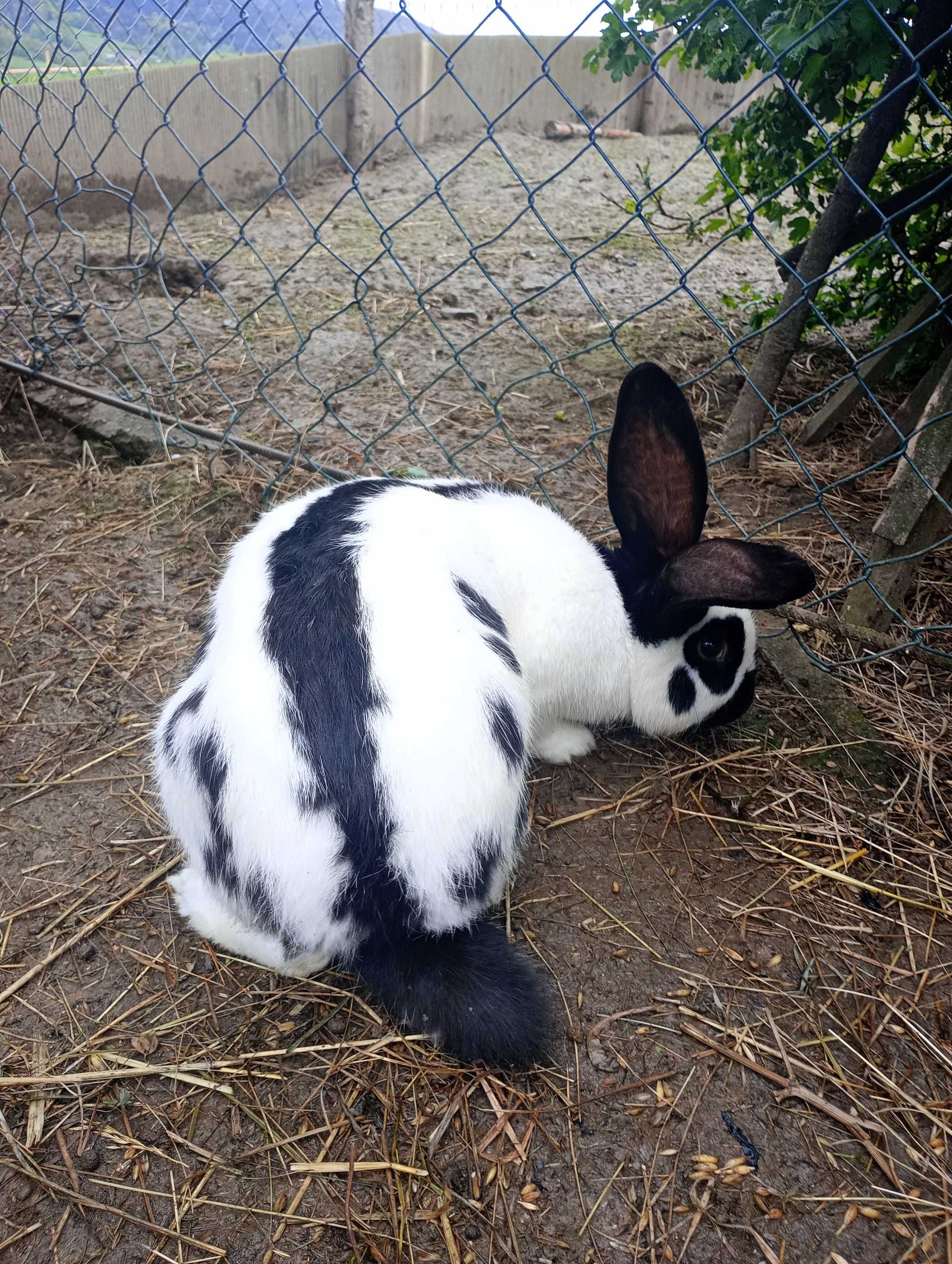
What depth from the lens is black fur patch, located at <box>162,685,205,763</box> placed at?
1.77 m

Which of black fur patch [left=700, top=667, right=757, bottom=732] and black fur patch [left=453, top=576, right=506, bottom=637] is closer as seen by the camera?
black fur patch [left=453, top=576, right=506, bottom=637]

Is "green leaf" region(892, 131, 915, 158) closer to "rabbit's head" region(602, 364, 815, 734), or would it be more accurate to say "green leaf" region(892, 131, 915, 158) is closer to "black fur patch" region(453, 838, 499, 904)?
"rabbit's head" region(602, 364, 815, 734)

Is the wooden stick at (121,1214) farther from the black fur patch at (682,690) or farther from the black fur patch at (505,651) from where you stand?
the black fur patch at (682,690)

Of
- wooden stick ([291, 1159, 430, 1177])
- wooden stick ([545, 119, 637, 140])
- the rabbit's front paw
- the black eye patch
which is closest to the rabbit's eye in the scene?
the black eye patch

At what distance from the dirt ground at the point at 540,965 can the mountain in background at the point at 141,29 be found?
1838mm

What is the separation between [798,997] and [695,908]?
0.88 ft

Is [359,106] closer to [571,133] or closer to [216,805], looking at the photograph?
[571,133]

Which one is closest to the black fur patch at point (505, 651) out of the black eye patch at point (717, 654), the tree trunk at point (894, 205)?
the black eye patch at point (717, 654)

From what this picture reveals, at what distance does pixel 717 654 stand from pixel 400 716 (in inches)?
39.1

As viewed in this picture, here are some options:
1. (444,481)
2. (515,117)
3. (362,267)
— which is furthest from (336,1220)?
(515,117)

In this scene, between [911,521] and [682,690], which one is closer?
[682,690]

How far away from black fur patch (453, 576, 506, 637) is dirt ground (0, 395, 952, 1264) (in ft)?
1.61

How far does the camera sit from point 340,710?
1.65m

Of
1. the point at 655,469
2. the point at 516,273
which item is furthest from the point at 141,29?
the point at 655,469
